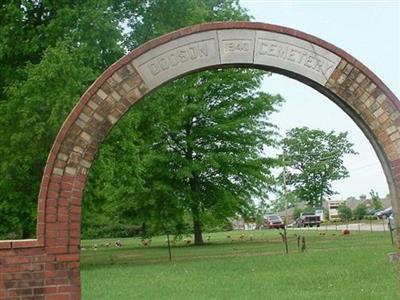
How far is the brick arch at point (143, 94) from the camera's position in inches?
298

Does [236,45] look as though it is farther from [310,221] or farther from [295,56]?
[310,221]

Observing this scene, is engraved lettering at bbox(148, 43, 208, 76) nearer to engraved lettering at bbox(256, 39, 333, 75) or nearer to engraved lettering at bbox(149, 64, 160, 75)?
engraved lettering at bbox(149, 64, 160, 75)

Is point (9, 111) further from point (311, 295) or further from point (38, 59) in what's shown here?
point (311, 295)

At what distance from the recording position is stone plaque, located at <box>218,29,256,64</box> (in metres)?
8.06

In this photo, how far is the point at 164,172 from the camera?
108 feet

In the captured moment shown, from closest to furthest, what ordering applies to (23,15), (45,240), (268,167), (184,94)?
(45,240), (23,15), (184,94), (268,167)

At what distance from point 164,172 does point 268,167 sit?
21.5 feet

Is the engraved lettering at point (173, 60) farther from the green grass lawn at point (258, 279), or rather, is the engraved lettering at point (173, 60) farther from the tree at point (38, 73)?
the tree at point (38, 73)

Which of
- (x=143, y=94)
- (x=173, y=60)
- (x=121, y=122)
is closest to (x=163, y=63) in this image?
(x=173, y=60)

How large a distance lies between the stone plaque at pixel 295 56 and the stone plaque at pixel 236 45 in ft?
0.30

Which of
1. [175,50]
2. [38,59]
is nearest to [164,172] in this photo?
[38,59]

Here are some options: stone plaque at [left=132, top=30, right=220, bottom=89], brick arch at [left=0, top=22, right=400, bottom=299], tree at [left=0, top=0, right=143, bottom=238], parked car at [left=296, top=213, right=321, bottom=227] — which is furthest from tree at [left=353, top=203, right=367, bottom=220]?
stone plaque at [left=132, top=30, right=220, bottom=89]

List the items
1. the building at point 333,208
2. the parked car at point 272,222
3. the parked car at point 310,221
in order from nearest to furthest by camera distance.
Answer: the parked car at point 272,222 → the parked car at point 310,221 → the building at point 333,208

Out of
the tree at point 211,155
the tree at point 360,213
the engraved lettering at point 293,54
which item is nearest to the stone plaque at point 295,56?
the engraved lettering at point 293,54
